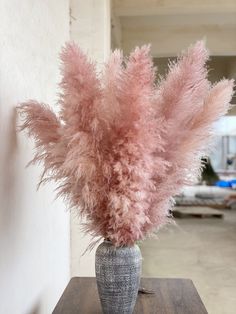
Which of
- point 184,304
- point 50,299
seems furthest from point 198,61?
point 50,299

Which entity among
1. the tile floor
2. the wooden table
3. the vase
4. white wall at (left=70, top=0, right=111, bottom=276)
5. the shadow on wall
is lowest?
the tile floor

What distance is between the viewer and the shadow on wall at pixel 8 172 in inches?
39.9

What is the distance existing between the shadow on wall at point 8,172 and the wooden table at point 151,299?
14.7 inches

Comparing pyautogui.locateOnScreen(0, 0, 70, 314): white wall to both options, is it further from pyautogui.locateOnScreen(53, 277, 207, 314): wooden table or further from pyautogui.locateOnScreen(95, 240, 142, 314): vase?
pyautogui.locateOnScreen(95, 240, 142, 314): vase

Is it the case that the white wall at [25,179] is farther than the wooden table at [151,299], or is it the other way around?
the wooden table at [151,299]

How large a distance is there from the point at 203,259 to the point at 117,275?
369 cm

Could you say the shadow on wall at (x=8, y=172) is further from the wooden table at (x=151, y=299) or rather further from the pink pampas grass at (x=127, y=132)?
the wooden table at (x=151, y=299)

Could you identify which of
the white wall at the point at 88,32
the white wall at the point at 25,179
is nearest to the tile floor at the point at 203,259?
the white wall at the point at 88,32

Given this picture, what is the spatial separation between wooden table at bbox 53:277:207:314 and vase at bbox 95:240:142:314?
14 centimetres

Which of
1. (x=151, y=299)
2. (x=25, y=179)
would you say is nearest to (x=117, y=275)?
(x=151, y=299)

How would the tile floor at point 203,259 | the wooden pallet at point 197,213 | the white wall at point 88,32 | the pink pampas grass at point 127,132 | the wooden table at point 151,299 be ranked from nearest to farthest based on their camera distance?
the pink pampas grass at point 127,132 → the wooden table at point 151,299 → the white wall at point 88,32 → the tile floor at point 203,259 → the wooden pallet at point 197,213

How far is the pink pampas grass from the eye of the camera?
3.18 ft

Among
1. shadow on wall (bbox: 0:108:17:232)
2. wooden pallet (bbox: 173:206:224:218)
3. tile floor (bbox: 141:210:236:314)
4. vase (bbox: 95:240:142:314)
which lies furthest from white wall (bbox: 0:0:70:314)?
wooden pallet (bbox: 173:206:224:218)

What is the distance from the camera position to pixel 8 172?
3.45 ft
